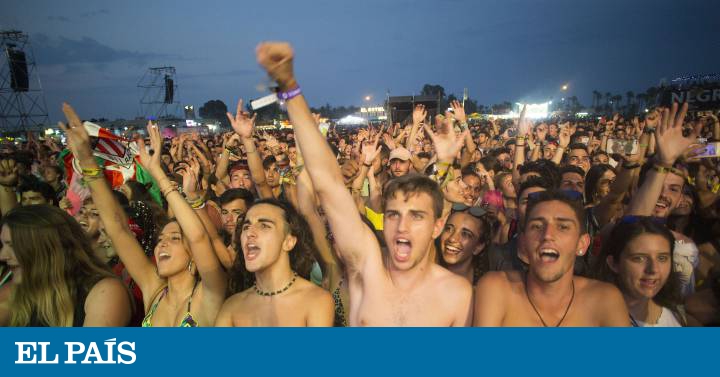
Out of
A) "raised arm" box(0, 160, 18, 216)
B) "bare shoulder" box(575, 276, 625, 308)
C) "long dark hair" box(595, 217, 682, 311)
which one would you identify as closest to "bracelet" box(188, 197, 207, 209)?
"bare shoulder" box(575, 276, 625, 308)

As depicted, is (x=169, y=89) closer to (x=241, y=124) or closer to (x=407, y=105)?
(x=407, y=105)

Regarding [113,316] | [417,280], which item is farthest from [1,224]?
[417,280]

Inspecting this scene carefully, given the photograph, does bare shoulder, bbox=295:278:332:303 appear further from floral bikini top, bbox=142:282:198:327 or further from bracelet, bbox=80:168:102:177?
bracelet, bbox=80:168:102:177

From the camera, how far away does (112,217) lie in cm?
304

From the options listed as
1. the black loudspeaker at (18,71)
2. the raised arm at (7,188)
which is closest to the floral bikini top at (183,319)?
the raised arm at (7,188)

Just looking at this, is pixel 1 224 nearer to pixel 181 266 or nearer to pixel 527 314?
pixel 181 266

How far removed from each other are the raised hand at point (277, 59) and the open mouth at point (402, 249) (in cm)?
105

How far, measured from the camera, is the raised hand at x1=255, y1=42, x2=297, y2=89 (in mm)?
2043

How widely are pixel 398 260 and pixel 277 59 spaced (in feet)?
Result: 4.08

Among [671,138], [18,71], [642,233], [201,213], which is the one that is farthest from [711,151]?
[18,71]

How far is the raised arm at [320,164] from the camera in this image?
206 centimetres

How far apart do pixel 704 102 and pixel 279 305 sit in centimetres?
1348

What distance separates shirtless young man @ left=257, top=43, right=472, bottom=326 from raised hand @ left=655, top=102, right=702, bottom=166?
73.7 inches

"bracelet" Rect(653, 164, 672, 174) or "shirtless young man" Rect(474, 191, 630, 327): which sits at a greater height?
"bracelet" Rect(653, 164, 672, 174)
